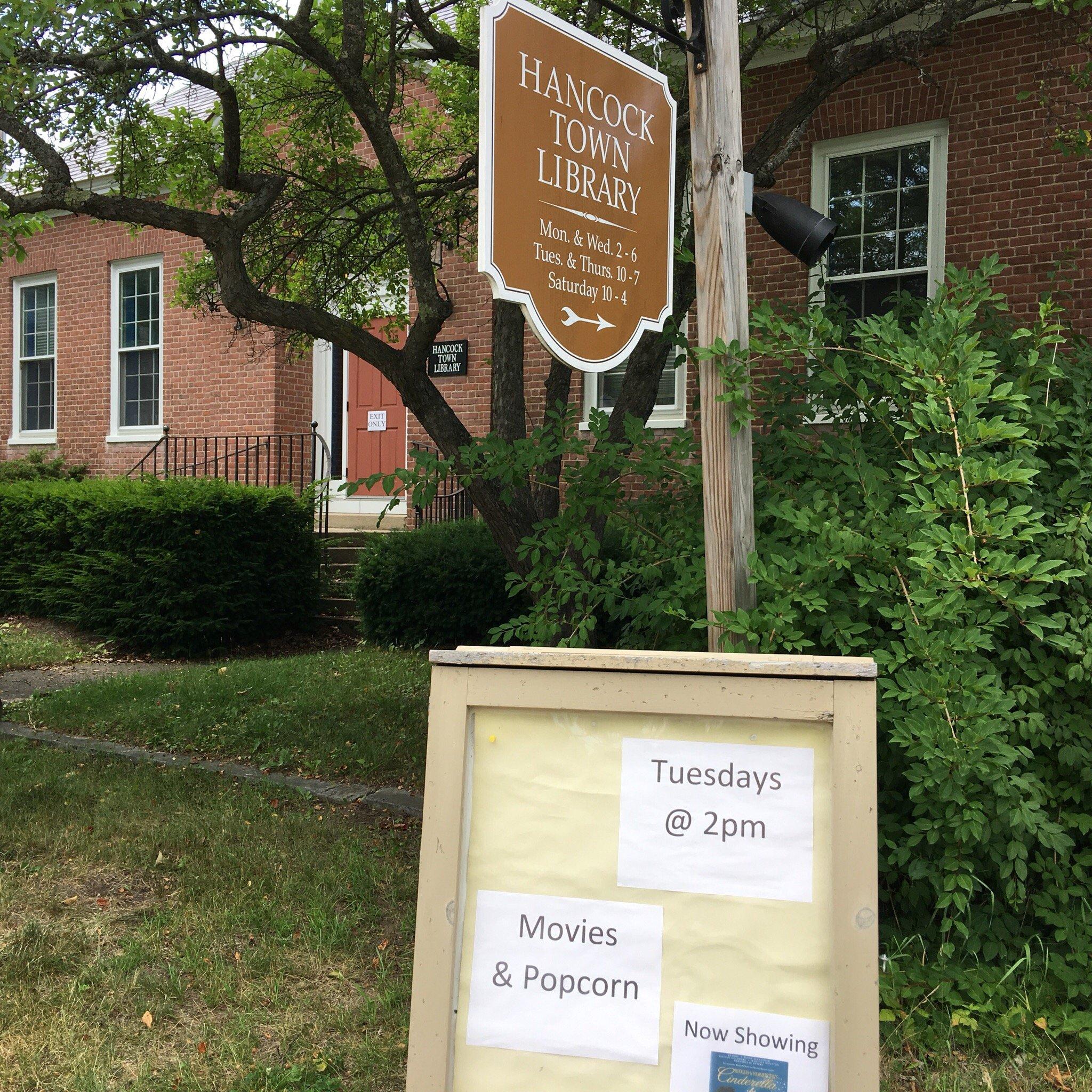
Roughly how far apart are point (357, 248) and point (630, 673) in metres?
6.49

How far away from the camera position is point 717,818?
190cm

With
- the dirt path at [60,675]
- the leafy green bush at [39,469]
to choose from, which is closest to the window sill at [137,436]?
the leafy green bush at [39,469]

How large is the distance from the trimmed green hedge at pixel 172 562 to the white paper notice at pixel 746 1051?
337 inches

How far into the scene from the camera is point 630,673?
194 cm

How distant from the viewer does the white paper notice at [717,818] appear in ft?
6.14

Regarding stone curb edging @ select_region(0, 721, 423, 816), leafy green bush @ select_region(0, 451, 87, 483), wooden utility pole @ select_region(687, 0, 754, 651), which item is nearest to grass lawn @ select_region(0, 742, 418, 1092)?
stone curb edging @ select_region(0, 721, 423, 816)

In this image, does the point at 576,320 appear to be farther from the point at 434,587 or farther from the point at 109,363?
the point at 109,363

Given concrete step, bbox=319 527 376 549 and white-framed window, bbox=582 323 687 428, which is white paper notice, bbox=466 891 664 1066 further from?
concrete step, bbox=319 527 376 549

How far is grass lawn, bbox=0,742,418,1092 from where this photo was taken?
285cm

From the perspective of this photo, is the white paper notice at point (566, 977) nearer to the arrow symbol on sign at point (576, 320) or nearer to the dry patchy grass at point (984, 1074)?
the dry patchy grass at point (984, 1074)

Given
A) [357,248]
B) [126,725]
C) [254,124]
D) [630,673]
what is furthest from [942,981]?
[254,124]

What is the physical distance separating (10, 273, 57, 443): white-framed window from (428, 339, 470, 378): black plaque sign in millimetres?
7145

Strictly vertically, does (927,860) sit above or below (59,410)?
below

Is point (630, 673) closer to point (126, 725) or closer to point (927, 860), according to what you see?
point (927, 860)
